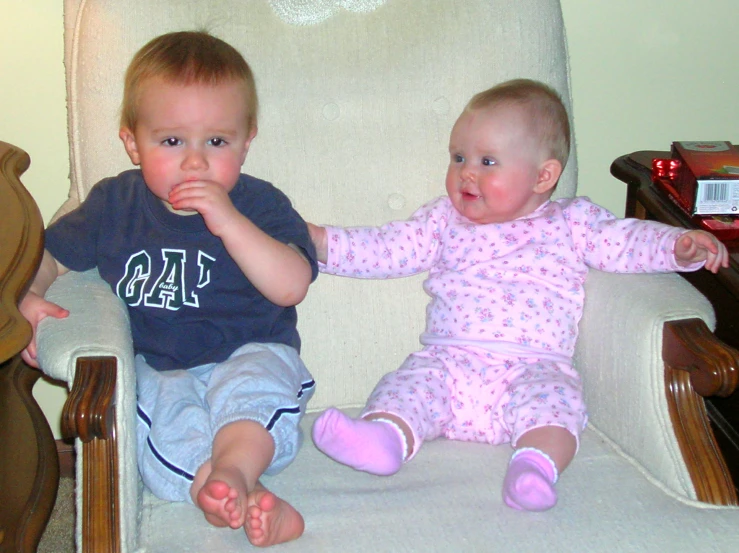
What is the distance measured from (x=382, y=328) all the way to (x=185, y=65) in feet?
2.01

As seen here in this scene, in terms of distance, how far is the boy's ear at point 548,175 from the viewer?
5.11 feet

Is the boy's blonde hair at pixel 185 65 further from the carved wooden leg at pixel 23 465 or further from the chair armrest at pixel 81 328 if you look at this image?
the carved wooden leg at pixel 23 465

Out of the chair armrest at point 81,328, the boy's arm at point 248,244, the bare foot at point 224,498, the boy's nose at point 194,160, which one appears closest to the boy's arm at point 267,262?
the boy's arm at point 248,244

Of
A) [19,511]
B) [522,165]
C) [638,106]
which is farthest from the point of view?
[638,106]

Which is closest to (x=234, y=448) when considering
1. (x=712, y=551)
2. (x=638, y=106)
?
(x=712, y=551)

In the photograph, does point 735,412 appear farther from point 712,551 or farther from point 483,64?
point 483,64

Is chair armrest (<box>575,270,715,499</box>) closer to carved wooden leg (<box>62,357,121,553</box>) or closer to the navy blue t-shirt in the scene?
the navy blue t-shirt

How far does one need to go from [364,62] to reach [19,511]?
0.97 m

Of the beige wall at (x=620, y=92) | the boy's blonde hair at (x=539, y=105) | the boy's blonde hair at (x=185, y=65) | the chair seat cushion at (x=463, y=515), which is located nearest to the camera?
the chair seat cushion at (x=463, y=515)

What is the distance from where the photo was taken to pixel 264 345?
1.42 meters

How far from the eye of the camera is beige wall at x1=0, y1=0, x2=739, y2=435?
184 cm

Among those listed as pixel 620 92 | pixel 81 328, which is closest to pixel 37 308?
pixel 81 328

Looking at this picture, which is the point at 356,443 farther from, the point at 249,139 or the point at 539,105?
the point at 539,105

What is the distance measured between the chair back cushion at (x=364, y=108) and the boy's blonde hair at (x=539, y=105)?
8 centimetres
